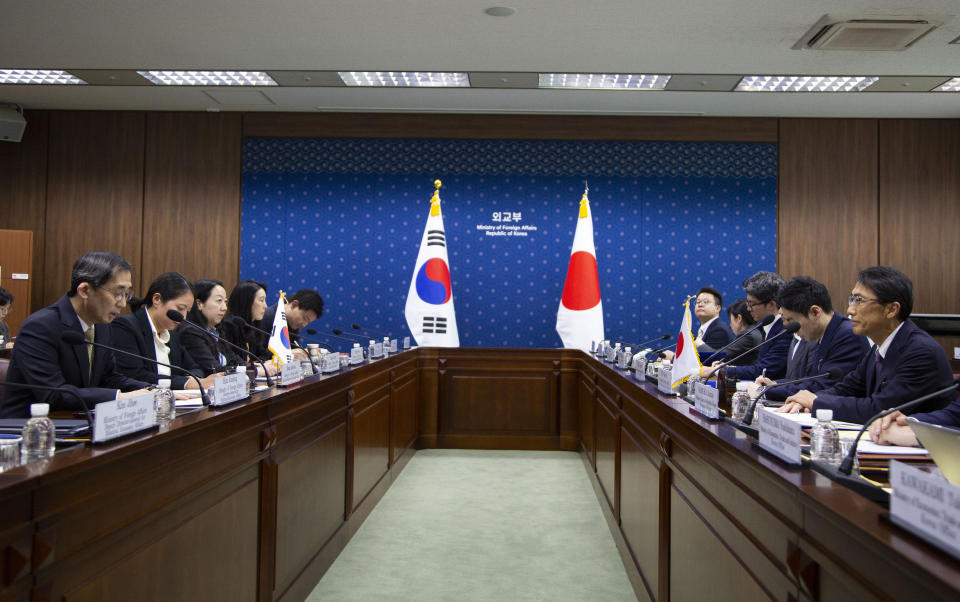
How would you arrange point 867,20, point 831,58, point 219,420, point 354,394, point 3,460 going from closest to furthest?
point 3,460
point 219,420
point 354,394
point 867,20
point 831,58

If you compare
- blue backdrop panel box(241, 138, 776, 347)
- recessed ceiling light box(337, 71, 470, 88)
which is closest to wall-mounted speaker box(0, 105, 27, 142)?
blue backdrop panel box(241, 138, 776, 347)

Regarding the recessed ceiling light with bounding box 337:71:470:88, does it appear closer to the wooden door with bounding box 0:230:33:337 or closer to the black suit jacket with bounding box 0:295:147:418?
the wooden door with bounding box 0:230:33:337

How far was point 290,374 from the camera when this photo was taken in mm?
2670

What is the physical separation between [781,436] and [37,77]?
672 cm

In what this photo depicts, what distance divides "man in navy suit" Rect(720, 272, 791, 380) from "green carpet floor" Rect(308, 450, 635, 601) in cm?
127

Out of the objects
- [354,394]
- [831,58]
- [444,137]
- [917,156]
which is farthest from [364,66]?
[917,156]

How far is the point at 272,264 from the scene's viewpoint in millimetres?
6969

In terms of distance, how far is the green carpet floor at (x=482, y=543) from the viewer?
9.39 ft

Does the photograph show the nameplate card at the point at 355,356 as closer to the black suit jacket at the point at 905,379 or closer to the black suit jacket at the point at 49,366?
the black suit jacket at the point at 49,366

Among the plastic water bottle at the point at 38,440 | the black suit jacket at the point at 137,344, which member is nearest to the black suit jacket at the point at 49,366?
the black suit jacket at the point at 137,344

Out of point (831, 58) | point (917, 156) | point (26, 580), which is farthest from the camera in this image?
point (917, 156)

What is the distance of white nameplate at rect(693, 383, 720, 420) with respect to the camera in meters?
1.95

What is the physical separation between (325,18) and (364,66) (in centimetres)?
94

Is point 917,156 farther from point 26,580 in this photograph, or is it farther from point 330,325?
point 26,580
